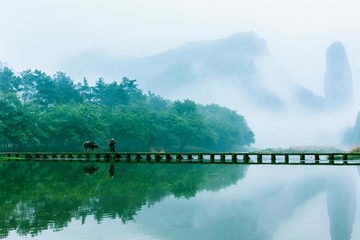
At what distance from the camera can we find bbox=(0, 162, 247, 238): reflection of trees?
14516 mm

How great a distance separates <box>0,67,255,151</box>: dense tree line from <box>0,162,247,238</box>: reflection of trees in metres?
25.8

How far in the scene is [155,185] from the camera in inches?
908


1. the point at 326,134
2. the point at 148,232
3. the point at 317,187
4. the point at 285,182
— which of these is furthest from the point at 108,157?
the point at 326,134

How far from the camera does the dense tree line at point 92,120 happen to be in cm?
5491

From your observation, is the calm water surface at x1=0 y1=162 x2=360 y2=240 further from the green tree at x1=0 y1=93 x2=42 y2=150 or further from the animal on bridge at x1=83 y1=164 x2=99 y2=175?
the green tree at x1=0 y1=93 x2=42 y2=150

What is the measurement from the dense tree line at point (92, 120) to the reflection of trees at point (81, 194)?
25781 millimetres

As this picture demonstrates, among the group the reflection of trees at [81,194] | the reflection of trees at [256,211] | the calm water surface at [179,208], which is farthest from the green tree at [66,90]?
the reflection of trees at [256,211]

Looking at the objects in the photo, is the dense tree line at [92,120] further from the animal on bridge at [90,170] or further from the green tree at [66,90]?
the animal on bridge at [90,170]

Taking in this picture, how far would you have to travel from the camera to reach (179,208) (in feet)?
54.0

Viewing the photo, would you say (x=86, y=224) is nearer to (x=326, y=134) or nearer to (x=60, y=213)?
(x=60, y=213)

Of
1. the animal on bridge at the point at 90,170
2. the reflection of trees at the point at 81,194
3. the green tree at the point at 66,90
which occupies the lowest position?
the reflection of trees at the point at 81,194

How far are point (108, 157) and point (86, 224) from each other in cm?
2840

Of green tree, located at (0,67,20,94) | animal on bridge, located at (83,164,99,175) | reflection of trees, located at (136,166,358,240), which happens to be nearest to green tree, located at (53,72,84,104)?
green tree, located at (0,67,20,94)

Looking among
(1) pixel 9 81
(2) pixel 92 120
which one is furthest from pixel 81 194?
(1) pixel 9 81
